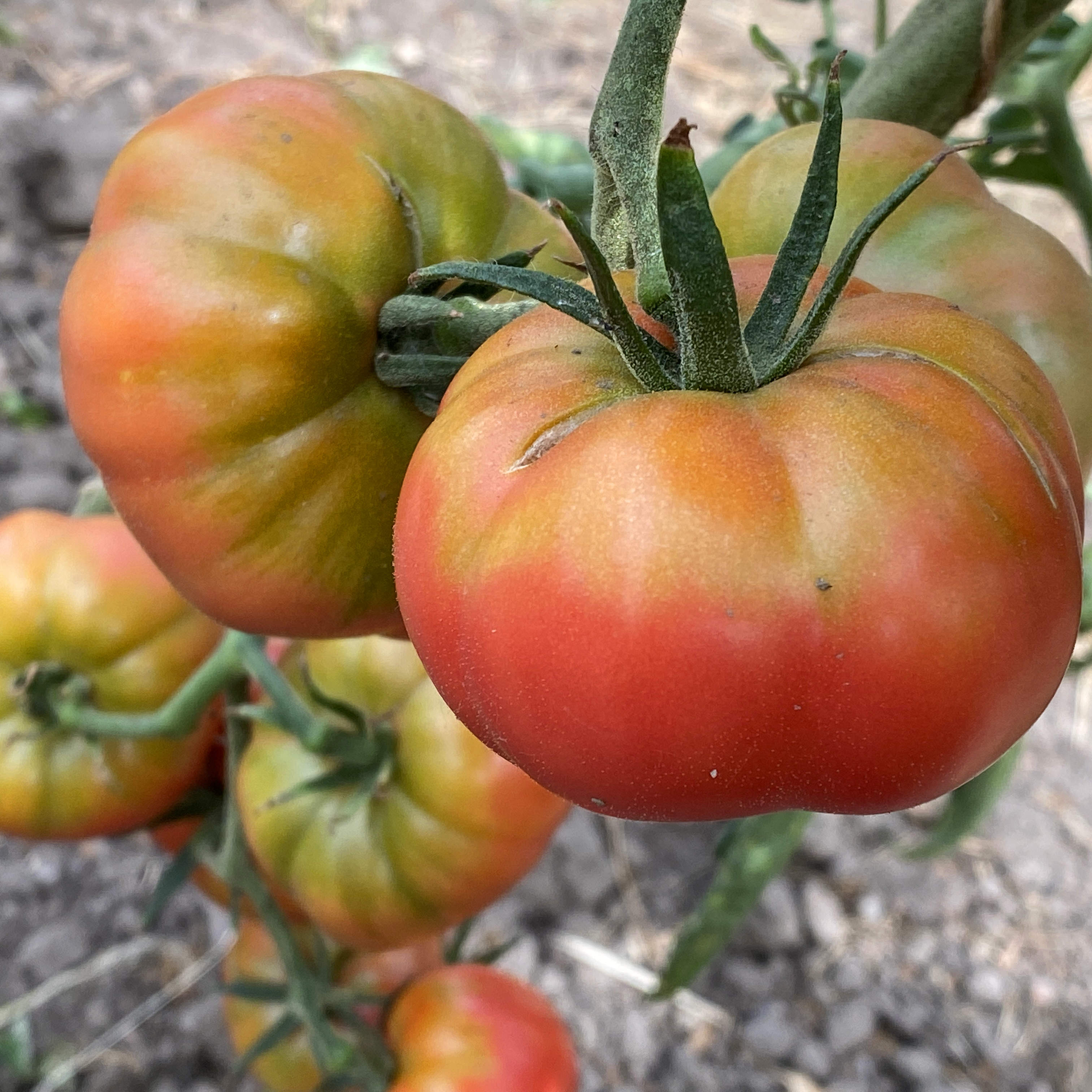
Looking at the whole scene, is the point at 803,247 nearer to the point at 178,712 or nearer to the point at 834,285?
the point at 834,285

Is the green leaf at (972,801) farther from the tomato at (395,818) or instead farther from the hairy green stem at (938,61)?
the hairy green stem at (938,61)

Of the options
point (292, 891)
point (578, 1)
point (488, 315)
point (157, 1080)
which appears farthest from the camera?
point (578, 1)

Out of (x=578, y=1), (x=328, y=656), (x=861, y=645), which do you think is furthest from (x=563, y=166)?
(x=578, y=1)

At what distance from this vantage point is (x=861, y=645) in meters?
0.35

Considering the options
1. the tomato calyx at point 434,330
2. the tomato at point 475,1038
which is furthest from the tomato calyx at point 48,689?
the tomato calyx at point 434,330

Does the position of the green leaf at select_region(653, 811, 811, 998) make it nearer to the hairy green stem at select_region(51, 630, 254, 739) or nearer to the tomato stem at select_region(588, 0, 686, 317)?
the hairy green stem at select_region(51, 630, 254, 739)

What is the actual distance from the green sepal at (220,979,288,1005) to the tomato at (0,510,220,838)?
20cm

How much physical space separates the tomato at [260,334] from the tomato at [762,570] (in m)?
0.15

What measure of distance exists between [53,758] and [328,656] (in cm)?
29

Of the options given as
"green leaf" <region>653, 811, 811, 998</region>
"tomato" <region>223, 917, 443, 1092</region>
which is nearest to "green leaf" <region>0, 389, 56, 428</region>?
→ "tomato" <region>223, 917, 443, 1092</region>

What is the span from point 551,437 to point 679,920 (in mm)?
1502

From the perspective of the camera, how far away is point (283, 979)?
3.85 ft

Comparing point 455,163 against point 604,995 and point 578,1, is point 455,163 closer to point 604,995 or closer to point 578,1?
point 604,995

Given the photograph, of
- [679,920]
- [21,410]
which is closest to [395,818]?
[679,920]
